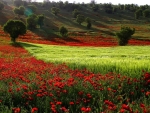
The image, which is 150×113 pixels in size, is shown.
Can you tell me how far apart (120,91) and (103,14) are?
537 ft

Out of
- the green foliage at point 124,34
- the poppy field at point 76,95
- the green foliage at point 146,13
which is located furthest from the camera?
the green foliage at point 146,13

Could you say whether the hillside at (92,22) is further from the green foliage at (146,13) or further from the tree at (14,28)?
the tree at (14,28)

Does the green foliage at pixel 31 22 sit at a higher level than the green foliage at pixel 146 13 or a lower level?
lower

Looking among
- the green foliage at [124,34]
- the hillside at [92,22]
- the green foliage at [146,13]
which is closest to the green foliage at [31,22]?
the hillside at [92,22]

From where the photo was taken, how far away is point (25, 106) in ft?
27.1

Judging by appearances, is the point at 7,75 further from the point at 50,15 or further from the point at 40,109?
the point at 50,15

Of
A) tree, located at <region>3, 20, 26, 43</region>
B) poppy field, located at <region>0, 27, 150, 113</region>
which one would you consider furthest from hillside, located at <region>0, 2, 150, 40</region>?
poppy field, located at <region>0, 27, 150, 113</region>

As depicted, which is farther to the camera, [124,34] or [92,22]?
[92,22]

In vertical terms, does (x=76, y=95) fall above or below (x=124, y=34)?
above

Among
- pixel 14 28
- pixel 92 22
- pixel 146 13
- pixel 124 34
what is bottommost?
pixel 124 34

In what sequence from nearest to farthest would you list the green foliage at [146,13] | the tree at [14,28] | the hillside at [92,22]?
the tree at [14,28]
the hillside at [92,22]
the green foliage at [146,13]

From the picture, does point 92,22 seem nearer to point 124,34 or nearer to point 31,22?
point 31,22

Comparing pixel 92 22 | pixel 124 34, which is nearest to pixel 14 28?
pixel 124 34

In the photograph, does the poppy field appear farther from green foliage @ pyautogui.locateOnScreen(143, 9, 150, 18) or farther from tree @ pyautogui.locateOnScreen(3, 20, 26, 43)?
green foliage @ pyautogui.locateOnScreen(143, 9, 150, 18)
